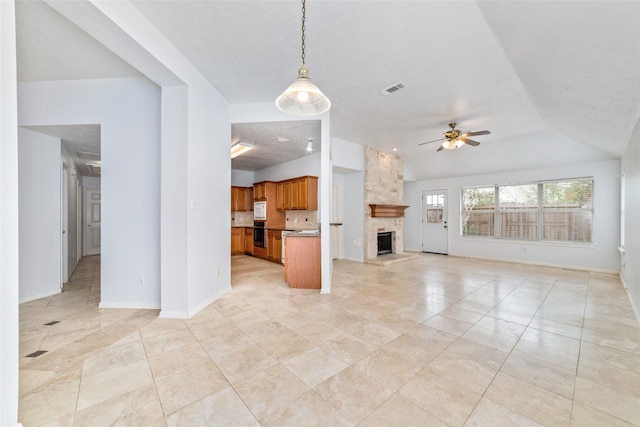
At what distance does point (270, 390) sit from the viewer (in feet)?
5.59

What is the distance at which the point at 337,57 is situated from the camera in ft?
8.96

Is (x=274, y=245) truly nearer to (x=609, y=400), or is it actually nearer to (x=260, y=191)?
(x=260, y=191)

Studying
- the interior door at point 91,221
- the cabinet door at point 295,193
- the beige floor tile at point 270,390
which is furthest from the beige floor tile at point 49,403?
the interior door at point 91,221

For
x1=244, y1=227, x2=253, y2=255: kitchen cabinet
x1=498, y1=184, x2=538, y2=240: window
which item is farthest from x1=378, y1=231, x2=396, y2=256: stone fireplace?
x1=244, y1=227, x2=253, y2=255: kitchen cabinet

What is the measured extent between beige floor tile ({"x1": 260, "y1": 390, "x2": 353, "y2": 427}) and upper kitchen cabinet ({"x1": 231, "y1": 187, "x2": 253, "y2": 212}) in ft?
22.2

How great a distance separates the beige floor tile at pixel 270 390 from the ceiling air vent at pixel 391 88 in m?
3.49

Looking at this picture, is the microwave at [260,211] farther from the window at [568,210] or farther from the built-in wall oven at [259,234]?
the window at [568,210]

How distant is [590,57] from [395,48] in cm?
177

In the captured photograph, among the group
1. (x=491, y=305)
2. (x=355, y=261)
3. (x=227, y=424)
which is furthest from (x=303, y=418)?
(x=355, y=261)

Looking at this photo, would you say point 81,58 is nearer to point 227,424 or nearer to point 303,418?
point 227,424

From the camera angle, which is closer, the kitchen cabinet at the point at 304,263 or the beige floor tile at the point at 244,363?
the beige floor tile at the point at 244,363

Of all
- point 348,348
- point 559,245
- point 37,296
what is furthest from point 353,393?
point 559,245

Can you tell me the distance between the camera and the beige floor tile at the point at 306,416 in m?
1.42

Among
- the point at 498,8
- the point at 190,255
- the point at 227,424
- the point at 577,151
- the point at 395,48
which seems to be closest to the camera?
the point at 227,424
